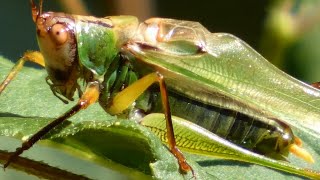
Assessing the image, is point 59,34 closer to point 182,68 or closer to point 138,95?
point 138,95

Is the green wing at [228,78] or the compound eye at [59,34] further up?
the compound eye at [59,34]

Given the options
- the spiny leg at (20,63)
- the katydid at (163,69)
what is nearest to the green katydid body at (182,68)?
the katydid at (163,69)

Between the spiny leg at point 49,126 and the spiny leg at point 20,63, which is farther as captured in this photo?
the spiny leg at point 20,63

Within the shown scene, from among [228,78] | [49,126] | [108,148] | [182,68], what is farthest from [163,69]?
[108,148]

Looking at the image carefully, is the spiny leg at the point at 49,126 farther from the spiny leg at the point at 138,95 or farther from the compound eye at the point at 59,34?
the compound eye at the point at 59,34

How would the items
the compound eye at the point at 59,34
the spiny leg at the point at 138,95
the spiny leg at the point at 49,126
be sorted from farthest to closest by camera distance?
the compound eye at the point at 59,34, the spiny leg at the point at 138,95, the spiny leg at the point at 49,126

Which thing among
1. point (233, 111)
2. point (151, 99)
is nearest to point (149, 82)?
point (151, 99)

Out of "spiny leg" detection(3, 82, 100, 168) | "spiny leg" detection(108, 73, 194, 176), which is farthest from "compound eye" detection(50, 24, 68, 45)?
"spiny leg" detection(108, 73, 194, 176)
